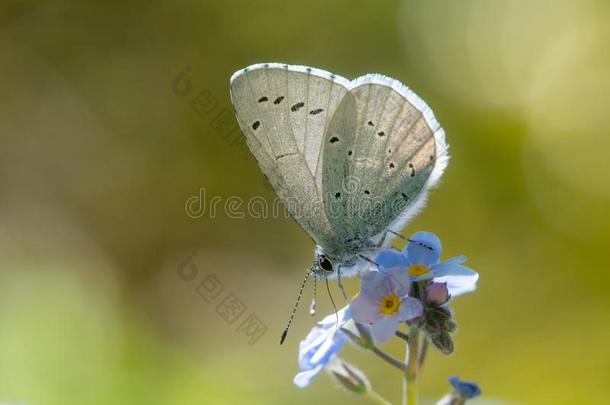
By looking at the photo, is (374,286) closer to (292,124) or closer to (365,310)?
(365,310)

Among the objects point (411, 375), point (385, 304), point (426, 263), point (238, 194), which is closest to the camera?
point (411, 375)

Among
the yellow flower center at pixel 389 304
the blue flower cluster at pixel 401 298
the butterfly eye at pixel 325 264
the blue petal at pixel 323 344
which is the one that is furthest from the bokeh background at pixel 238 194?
the yellow flower center at pixel 389 304

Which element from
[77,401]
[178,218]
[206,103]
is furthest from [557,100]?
[77,401]

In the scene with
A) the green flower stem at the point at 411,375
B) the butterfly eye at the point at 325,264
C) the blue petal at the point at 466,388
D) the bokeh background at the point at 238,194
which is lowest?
the blue petal at the point at 466,388

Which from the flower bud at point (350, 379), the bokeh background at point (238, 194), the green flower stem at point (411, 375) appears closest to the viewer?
the green flower stem at point (411, 375)

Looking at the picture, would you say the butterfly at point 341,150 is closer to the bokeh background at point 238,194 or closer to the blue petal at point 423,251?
the blue petal at point 423,251

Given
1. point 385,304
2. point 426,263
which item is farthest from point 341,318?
point 426,263

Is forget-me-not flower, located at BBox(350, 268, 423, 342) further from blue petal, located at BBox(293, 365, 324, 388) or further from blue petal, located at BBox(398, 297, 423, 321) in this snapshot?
blue petal, located at BBox(293, 365, 324, 388)

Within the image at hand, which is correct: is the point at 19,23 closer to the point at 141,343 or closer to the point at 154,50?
the point at 154,50
